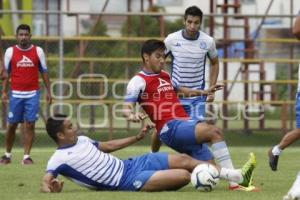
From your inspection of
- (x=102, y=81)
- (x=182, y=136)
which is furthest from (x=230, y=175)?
(x=102, y=81)

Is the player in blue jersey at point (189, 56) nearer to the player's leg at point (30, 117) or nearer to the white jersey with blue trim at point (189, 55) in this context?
the white jersey with blue trim at point (189, 55)

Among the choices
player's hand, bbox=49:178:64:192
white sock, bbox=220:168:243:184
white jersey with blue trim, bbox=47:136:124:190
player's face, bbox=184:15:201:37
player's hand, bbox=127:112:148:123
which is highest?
player's face, bbox=184:15:201:37

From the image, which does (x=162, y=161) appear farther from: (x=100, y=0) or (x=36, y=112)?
(x=100, y=0)

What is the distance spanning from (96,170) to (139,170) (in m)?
0.46

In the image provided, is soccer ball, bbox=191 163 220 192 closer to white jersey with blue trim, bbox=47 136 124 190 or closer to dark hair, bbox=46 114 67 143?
white jersey with blue trim, bbox=47 136 124 190

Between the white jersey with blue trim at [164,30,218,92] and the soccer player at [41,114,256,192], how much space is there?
2818 mm

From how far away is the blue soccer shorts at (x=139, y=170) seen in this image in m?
10.4

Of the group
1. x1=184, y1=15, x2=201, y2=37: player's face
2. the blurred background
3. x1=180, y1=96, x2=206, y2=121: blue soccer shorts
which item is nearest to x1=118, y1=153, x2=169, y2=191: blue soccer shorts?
x1=180, y1=96, x2=206, y2=121: blue soccer shorts

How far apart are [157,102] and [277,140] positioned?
11.5 metres

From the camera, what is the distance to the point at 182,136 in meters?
11.0

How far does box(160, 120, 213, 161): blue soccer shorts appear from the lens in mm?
10938

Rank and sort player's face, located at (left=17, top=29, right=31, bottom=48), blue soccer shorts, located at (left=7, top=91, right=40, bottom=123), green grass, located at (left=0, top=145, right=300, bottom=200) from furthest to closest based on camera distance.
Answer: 1. blue soccer shorts, located at (left=7, top=91, right=40, bottom=123)
2. player's face, located at (left=17, top=29, right=31, bottom=48)
3. green grass, located at (left=0, top=145, right=300, bottom=200)

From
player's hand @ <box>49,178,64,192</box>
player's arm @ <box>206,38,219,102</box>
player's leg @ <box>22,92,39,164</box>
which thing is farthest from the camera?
player's leg @ <box>22,92,39,164</box>

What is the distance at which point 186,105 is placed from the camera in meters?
12.8
